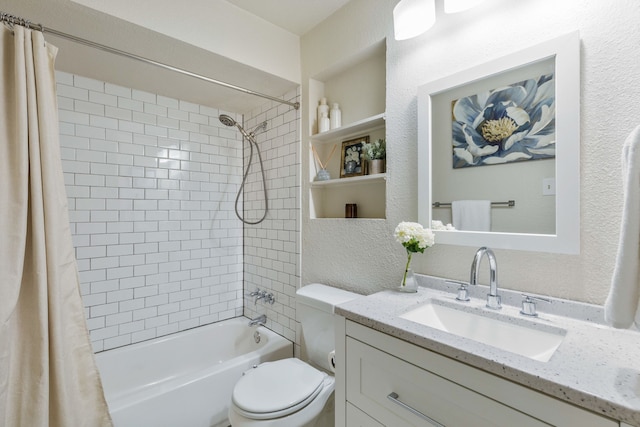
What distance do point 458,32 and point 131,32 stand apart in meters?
1.59

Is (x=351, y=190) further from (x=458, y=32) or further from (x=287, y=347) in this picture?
(x=287, y=347)

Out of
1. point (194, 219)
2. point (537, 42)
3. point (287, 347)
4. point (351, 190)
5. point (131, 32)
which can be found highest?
point (131, 32)

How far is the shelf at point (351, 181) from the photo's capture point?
1.62 metres

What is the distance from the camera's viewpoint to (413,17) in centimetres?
131

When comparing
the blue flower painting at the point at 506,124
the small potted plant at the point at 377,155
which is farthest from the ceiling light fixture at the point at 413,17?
the small potted plant at the point at 377,155

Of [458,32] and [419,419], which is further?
[458,32]

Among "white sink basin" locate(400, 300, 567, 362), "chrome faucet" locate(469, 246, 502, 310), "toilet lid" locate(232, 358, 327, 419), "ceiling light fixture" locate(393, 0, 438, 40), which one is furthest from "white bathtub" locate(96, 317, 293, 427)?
"ceiling light fixture" locate(393, 0, 438, 40)

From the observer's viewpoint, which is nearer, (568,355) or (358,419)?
(568,355)

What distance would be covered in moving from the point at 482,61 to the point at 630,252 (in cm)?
94

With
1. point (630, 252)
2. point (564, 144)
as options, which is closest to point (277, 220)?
point (564, 144)

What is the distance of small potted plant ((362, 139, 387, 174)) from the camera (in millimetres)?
1631

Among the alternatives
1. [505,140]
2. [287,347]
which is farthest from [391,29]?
[287,347]

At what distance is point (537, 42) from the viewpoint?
1.08 meters

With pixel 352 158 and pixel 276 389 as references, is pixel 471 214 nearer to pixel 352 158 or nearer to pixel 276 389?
pixel 352 158
